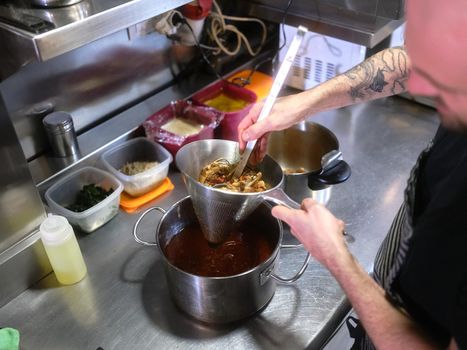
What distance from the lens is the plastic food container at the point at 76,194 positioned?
1126 millimetres

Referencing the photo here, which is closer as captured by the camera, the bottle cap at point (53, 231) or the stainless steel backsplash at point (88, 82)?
the bottle cap at point (53, 231)

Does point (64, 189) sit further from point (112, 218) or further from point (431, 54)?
point (431, 54)

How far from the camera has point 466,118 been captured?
49cm

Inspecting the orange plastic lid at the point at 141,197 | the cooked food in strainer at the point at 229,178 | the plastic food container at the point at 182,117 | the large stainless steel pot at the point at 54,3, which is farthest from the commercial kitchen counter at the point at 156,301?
the large stainless steel pot at the point at 54,3

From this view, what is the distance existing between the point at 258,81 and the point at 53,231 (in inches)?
35.1

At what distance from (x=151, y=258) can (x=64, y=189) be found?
0.29 metres

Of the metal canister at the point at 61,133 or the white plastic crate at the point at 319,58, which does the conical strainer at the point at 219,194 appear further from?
A: the white plastic crate at the point at 319,58

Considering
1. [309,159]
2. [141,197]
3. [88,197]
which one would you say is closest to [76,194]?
[88,197]

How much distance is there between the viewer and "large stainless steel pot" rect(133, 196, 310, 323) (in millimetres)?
873

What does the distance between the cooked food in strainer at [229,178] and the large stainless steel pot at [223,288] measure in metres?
0.05

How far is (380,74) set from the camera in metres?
1.08

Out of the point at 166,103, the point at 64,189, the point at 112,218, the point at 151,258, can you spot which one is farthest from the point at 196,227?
the point at 166,103

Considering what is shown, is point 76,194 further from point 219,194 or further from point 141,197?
point 219,194

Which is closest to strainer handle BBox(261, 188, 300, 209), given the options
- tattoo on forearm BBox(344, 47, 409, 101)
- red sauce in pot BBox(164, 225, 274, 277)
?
red sauce in pot BBox(164, 225, 274, 277)
